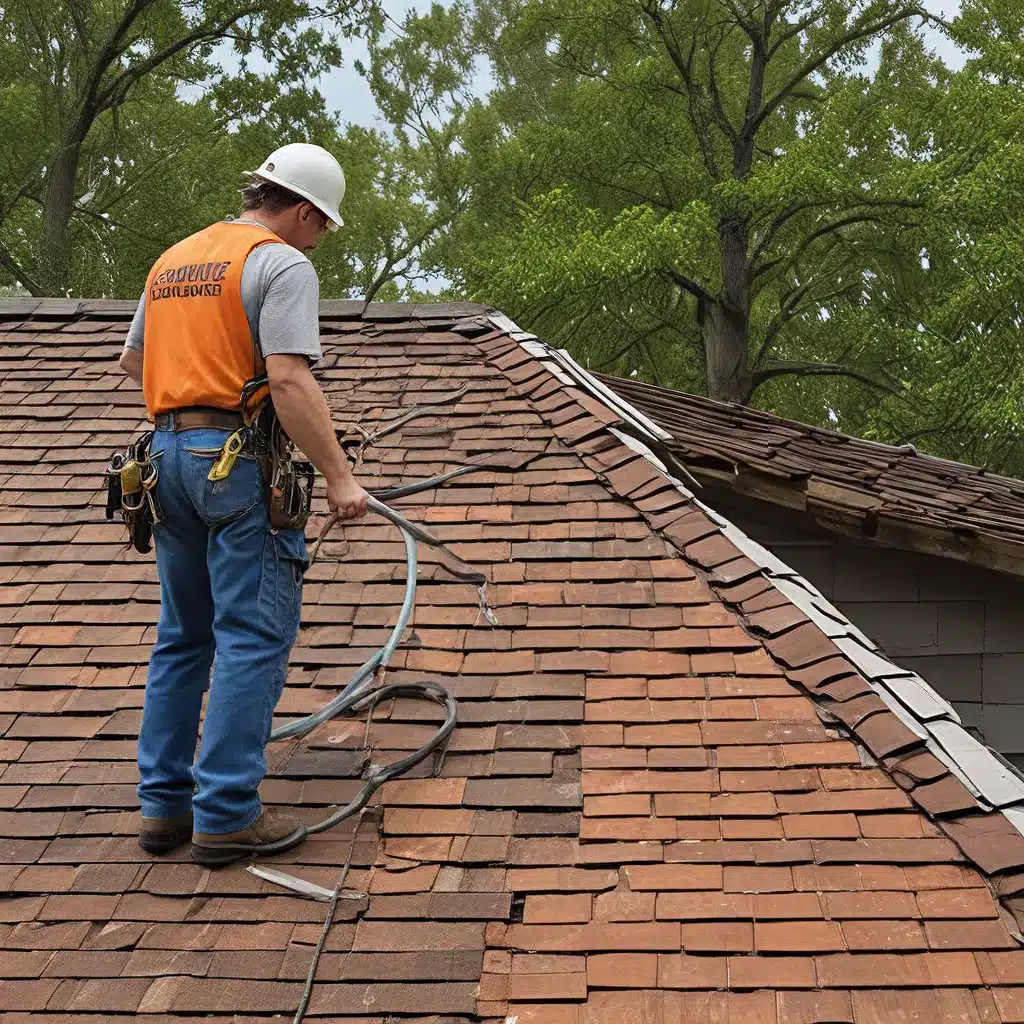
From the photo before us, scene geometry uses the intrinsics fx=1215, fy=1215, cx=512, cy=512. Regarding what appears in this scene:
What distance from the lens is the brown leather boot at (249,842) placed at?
3243mm

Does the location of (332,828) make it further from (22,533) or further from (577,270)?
(577,270)

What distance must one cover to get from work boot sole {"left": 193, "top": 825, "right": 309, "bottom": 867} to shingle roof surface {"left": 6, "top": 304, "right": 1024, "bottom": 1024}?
5cm

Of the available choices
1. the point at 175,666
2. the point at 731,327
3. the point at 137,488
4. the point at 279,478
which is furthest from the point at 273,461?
the point at 731,327

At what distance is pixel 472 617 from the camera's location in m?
4.24

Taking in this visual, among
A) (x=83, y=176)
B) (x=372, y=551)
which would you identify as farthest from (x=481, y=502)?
(x=83, y=176)

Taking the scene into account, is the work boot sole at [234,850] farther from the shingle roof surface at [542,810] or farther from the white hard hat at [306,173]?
the white hard hat at [306,173]

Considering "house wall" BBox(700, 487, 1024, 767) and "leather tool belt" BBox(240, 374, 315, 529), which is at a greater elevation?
"leather tool belt" BBox(240, 374, 315, 529)

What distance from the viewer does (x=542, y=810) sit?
11.1ft

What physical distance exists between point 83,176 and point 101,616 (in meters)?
24.8

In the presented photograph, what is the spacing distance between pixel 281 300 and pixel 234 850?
4.81 ft

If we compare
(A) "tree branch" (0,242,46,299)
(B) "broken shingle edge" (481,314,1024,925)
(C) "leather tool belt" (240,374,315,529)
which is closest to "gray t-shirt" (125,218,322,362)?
(C) "leather tool belt" (240,374,315,529)

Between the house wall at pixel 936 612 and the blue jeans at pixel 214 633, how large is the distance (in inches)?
139

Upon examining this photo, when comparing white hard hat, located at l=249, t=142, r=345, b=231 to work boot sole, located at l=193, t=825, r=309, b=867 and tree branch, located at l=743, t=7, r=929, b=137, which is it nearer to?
work boot sole, located at l=193, t=825, r=309, b=867

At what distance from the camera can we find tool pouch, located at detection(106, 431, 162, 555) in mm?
3256
